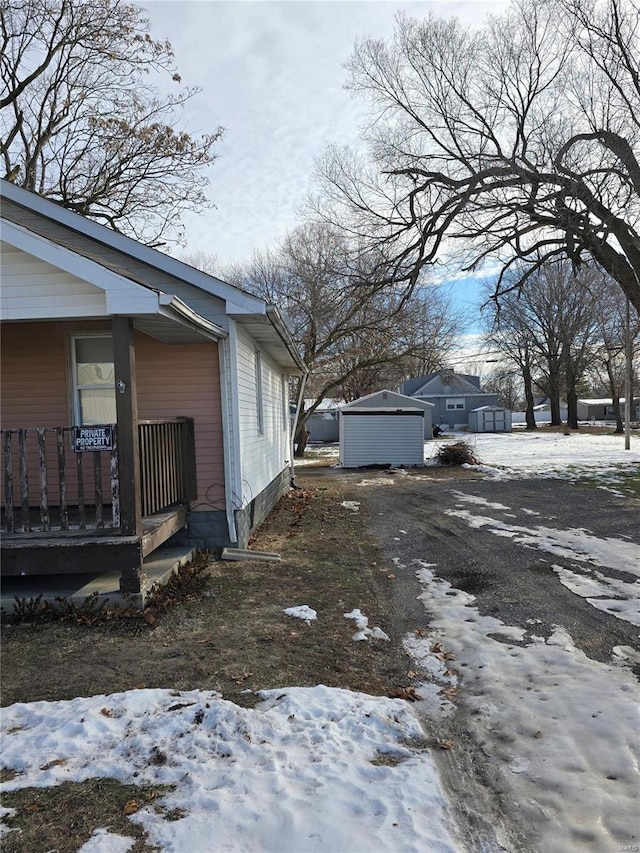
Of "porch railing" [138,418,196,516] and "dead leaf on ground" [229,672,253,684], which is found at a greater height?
"porch railing" [138,418,196,516]

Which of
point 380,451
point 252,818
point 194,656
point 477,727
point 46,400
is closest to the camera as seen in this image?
point 252,818

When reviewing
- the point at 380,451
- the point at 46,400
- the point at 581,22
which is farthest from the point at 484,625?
the point at 380,451

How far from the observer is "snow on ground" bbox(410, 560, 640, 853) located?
2.40m

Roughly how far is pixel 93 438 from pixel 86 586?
4.85 feet

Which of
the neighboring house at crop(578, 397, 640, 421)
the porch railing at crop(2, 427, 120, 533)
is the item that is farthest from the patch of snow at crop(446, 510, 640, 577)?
the neighboring house at crop(578, 397, 640, 421)

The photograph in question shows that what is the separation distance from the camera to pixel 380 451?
2092 centimetres

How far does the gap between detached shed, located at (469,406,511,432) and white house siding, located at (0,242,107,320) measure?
41.0m

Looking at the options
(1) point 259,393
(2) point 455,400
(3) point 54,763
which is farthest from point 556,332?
(3) point 54,763

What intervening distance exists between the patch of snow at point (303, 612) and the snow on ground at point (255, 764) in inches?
53.7

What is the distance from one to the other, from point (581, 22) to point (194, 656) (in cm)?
1554

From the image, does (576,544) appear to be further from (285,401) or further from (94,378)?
(285,401)

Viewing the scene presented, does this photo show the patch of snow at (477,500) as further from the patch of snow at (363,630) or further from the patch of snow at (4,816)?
the patch of snow at (4,816)

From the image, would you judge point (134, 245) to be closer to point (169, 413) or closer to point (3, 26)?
point (169, 413)

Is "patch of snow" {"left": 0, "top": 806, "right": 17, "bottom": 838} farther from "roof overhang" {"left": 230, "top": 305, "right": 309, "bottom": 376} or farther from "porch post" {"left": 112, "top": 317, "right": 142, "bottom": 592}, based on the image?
"roof overhang" {"left": 230, "top": 305, "right": 309, "bottom": 376}
